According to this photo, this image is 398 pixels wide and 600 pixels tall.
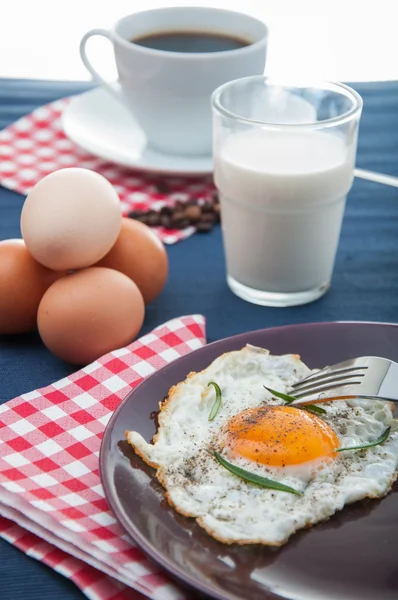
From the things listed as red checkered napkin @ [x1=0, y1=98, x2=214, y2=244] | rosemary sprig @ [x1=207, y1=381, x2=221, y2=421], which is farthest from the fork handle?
red checkered napkin @ [x1=0, y1=98, x2=214, y2=244]

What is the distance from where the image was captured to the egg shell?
1668 millimetres

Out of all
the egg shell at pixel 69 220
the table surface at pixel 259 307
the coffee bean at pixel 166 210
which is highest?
the egg shell at pixel 69 220

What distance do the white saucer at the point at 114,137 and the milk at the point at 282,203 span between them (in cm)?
45

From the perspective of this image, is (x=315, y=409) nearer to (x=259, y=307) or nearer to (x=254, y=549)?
(x=254, y=549)

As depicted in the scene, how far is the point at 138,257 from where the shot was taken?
1.83 meters

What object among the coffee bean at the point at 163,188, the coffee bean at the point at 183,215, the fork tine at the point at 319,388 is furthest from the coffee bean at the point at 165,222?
the fork tine at the point at 319,388

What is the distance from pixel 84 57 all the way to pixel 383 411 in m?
1.50

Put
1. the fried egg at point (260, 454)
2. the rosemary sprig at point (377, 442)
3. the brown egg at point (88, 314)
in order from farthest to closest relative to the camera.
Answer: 1. the brown egg at point (88, 314)
2. the rosemary sprig at point (377, 442)
3. the fried egg at point (260, 454)

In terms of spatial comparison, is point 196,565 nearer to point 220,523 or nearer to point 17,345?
point 220,523

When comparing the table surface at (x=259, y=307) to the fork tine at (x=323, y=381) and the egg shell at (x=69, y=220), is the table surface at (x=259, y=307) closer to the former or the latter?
the egg shell at (x=69, y=220)

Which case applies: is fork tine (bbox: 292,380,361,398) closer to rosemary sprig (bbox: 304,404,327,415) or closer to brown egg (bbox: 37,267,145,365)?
rosemary sprig (bbox: 304,404,327,415)

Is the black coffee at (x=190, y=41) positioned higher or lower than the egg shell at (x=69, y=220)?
higher

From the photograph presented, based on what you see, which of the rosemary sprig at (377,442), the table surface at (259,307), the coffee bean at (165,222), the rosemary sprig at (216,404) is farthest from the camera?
the coffee bean at (165,222)

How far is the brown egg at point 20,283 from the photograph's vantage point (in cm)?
174
